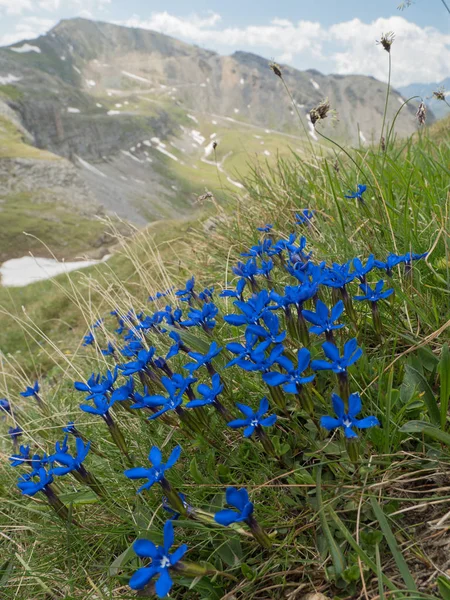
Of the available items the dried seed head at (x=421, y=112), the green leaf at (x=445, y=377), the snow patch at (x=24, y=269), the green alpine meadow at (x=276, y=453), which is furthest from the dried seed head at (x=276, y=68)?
the snow patch at (x=24, y=269)

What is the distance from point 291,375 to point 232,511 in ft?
1.52

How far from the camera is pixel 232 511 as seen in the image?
48.8 inches

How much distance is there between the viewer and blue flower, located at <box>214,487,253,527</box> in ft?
3.98

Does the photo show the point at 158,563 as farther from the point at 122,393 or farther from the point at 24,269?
the point at 24,269

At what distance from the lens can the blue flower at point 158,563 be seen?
3.59 ft

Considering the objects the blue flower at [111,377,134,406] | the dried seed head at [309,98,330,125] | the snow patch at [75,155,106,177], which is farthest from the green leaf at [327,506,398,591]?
the snow patch at [75,155,106,177]

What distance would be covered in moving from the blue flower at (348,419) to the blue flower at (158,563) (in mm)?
524

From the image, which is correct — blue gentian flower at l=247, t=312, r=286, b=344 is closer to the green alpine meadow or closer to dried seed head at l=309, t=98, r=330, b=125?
the green alpine meadow

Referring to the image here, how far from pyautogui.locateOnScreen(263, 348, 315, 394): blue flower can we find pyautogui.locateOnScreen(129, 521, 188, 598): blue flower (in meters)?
0.52

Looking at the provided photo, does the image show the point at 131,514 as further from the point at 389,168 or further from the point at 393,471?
the point at 389,168

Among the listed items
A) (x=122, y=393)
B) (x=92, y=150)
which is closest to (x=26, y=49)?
(x=92, y=150)

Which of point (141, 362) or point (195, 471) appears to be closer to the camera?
point (195, 471)

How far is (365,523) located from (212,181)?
520 ft

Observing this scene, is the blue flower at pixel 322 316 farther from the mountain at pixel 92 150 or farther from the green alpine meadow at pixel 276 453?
the mountain at pixel 92 150
